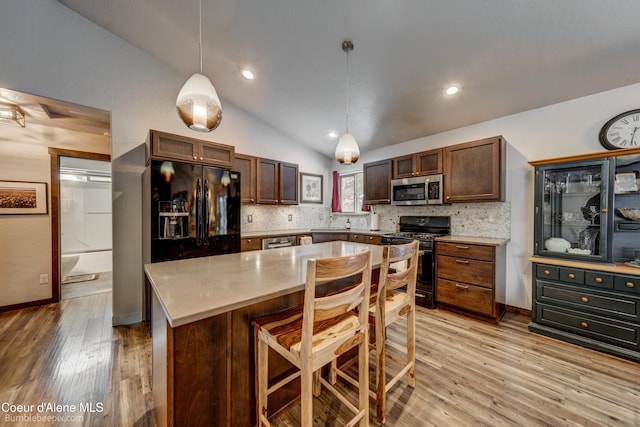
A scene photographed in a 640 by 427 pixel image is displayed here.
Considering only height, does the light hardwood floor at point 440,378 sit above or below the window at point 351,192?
below

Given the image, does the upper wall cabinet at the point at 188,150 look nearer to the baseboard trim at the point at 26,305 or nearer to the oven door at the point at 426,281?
the baseboard trim at the point at 26,305

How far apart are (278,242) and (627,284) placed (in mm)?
3807

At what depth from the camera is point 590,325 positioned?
226 cm

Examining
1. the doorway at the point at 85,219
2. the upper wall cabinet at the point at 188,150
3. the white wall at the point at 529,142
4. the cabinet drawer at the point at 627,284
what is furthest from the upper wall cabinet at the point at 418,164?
the doorway at the point at 85,219

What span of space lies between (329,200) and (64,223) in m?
5.85

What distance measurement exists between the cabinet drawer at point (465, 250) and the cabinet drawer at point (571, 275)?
0.60 meters

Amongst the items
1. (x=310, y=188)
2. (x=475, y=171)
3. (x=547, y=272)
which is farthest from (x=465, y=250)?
(x=310, y=188)

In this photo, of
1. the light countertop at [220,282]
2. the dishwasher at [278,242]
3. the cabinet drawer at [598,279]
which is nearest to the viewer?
the light countertop at [220,282]

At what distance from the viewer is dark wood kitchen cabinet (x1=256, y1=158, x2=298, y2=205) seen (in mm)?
4031

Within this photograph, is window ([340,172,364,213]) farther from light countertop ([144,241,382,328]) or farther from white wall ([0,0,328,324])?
light countertop ([144,241,382,328])

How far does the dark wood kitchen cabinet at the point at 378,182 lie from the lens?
400cm

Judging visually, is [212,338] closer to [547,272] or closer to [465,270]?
[465,270]

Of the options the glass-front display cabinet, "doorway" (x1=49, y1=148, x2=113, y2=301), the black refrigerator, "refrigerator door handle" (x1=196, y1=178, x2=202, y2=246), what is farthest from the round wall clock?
"doorway" (x1=49, y1=148, x2=113, y2=301)

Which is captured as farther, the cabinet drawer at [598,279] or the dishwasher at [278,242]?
the dishwasher at [278,242]
